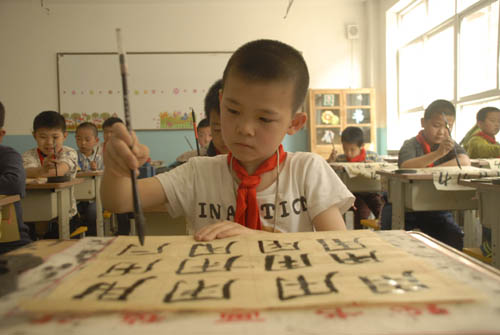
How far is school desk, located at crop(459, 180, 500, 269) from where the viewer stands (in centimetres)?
143

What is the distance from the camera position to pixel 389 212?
7.97 ft

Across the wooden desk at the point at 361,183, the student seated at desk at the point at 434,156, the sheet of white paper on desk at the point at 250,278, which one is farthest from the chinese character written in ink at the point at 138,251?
the wooden desk at the point at 361,183

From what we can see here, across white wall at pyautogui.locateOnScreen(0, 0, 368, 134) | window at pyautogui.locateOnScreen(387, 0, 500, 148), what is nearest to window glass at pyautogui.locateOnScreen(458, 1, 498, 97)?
window at pyautogui.locateOnScreen(387, 0, 500, 148)

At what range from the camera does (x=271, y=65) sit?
0.84 meters

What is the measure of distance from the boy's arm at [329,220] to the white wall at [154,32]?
5.28m

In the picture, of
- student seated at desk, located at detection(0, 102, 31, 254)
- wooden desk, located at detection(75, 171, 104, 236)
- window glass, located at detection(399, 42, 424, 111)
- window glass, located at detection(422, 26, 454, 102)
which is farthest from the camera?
window glass, located at detection(399, 42, 424, 111)

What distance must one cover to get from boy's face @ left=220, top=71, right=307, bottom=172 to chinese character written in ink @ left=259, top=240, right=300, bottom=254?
12.1 inches

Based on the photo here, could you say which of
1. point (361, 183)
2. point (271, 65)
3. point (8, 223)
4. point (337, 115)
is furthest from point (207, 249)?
point (337, 115)

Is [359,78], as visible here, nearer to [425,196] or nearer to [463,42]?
[463,42]

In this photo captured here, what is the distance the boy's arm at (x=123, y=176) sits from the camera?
0.64 metres

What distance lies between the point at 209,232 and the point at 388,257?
0.29 metres

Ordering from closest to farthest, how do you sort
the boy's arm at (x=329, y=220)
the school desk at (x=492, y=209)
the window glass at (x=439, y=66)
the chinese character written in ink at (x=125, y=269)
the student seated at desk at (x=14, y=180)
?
the chinese character written in ink at (x=125, y=269)
the boy's arm at (x=329, y=220)
the school desk at (x=492, y=209)
the student seated at desk at (x=14, y=180)
the window glass at (x=439, y=66)

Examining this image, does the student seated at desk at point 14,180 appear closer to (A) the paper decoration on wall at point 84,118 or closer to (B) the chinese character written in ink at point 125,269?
(B) the chinese character written in ink at point 125,269

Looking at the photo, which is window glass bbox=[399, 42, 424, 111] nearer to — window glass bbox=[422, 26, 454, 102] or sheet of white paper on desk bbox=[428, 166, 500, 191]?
window glass bbox=[422, 26, 454, 102]
